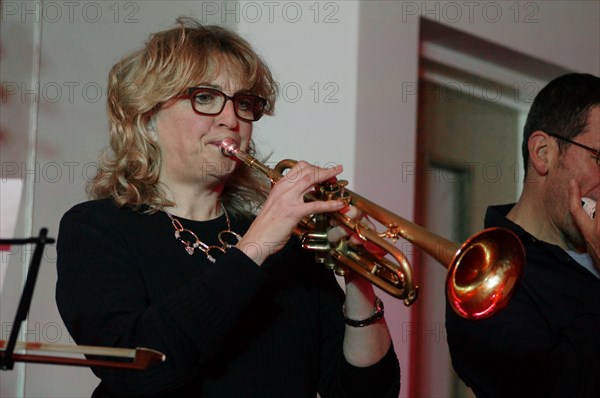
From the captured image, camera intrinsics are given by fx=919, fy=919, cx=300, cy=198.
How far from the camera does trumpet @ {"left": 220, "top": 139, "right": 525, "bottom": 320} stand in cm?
169

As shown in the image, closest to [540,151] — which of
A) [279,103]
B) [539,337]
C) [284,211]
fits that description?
[539,337]

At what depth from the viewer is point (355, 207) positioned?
5.91ft

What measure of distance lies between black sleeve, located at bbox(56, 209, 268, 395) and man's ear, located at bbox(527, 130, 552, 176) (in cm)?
93

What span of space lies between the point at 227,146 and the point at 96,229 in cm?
30

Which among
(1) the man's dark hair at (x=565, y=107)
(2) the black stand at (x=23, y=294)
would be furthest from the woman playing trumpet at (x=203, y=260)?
(1) the man's dark hair at (x=565, y=107)

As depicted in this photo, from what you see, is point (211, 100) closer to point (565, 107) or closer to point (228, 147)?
point (228, 147)

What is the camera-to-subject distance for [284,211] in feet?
5.53

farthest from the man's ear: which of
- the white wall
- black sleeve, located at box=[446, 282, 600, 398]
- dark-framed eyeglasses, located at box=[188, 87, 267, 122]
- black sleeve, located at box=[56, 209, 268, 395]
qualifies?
black sleeve, located at box=[56, 209, 268, 395]

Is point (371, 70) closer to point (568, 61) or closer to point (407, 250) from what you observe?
point (407, 250)

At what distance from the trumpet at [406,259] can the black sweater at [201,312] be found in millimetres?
125

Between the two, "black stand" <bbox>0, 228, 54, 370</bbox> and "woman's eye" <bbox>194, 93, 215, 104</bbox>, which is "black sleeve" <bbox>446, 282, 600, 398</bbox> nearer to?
"woman's eye" <bbox>194, 93, 215, 104</bbox>

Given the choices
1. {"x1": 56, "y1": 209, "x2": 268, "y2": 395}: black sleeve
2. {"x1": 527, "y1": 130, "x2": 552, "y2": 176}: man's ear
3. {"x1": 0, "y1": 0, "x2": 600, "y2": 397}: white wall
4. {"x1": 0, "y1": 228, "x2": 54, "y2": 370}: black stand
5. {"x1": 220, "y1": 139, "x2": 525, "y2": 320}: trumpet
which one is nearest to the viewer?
{"x1": 0, "y1": 228, "x2": 54, "y2": 370}: black stand

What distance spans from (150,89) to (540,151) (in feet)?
3.28

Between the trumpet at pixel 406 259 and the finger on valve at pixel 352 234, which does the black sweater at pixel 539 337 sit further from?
the finger on valve at pixel 352 234
